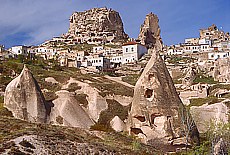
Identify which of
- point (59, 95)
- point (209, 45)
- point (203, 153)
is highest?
point (209, 45)

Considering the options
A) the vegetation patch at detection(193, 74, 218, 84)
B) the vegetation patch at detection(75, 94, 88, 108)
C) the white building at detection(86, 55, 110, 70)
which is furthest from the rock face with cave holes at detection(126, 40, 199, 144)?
the white building at detection(86, 55, 110, 70)

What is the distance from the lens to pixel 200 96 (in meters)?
70.2

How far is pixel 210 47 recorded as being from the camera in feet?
445

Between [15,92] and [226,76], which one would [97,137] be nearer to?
[15,92]

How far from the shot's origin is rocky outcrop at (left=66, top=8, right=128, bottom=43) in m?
174

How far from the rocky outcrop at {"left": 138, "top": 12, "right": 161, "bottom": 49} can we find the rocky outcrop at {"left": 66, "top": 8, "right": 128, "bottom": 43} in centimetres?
1337

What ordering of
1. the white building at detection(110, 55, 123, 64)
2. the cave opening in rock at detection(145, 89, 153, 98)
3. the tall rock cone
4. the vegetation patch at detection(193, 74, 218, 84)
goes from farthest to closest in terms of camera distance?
the white building at detection(110, 55, 123, 64), the vegetation patch at detection(193, 74, 218, 84), the tall rock cone, the cave opening in rock at detection(145, 89, 153, 98)

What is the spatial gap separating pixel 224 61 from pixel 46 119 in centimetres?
6127

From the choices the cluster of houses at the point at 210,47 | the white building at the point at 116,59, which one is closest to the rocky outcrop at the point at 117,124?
the cluster of houses at the point at 210,47

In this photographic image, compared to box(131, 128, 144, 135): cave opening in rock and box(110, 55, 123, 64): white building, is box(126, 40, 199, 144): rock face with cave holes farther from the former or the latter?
box(110, 55, 123, 64): white building

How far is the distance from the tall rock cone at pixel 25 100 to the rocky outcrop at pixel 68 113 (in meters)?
1.20

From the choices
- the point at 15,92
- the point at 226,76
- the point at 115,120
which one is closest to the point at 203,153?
the point at 115,120

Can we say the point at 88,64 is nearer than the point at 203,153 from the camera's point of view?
No

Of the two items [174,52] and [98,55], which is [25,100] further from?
[174,52]
